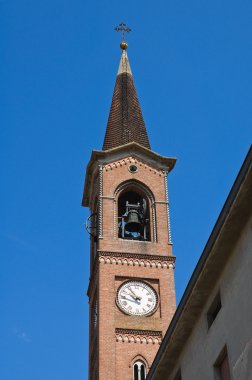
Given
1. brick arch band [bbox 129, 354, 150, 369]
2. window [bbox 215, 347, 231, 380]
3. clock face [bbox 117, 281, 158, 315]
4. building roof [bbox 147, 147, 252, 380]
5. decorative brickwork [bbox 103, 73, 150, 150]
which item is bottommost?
window [bbox 215, 347, 231, 380]

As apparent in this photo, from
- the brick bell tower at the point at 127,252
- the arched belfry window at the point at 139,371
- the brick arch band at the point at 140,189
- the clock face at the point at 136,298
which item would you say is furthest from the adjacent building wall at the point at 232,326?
the brick arch band at the point at 140,189

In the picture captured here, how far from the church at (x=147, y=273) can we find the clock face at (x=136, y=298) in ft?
0.15

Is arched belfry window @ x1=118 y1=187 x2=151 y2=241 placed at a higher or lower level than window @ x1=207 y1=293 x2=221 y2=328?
higher

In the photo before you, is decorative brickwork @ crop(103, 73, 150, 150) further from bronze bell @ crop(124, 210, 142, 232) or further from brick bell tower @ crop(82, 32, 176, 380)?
bronze bell @ crop(124, 210, 142, 232)

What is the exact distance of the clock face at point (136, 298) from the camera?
131 ft

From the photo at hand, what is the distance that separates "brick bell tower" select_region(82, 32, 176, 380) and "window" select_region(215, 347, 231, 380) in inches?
694

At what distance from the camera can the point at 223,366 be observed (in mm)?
20250

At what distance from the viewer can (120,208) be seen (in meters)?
45.1

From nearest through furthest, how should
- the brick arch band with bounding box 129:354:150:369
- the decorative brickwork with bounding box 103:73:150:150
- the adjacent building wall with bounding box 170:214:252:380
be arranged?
the adjacent building wall with bounding box 170:214:252:380 < the brick arch band with bounding box 129:354:150:369 < the decorative brickwork with bounding box 103:73:150:150

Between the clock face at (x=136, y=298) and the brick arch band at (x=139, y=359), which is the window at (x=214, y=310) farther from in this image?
the clock face at (x=136, y=298)

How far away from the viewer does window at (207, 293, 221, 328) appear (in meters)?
21.2

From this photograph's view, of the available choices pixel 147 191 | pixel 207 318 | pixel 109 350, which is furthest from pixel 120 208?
pixel 207 318

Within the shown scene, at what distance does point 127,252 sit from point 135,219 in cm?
243

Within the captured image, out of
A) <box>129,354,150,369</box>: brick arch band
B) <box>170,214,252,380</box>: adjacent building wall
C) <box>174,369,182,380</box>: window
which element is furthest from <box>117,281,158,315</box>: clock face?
<box>170,214,252,380</box>: adjacent building wall
